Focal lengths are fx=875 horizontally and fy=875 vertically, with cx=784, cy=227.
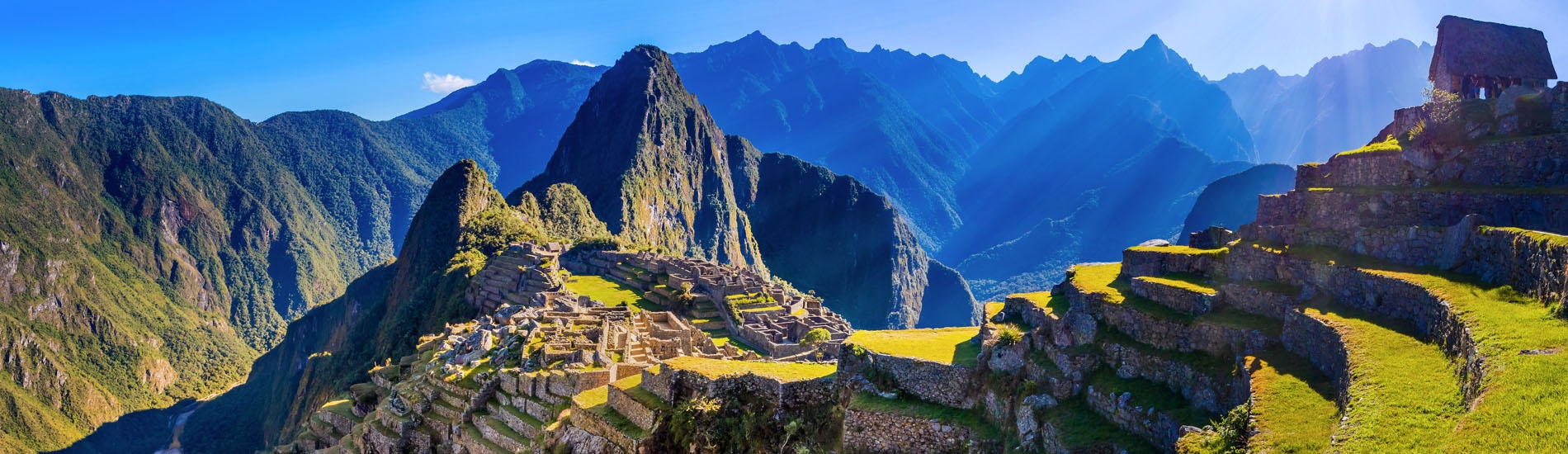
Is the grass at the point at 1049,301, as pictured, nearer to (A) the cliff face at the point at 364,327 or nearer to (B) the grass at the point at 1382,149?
(B) the grass at the point at 1382,149

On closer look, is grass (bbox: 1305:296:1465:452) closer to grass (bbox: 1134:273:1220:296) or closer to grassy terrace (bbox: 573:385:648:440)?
grass (bbox: 1134:273:1220:296)

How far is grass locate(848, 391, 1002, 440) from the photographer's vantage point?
13782 mm

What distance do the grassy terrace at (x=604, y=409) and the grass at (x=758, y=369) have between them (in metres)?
1.46

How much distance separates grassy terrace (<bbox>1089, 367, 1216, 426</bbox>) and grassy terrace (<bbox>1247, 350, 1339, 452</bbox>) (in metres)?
0.90

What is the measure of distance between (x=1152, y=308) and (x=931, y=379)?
12.2 feet

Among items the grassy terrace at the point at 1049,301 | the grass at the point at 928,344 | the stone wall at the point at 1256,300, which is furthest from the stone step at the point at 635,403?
the stone wall at the point at 1256,300

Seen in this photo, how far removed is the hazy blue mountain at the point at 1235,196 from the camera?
125688mm

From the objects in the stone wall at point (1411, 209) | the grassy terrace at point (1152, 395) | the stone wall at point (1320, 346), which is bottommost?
the grassy terrace at point (1152, 395)

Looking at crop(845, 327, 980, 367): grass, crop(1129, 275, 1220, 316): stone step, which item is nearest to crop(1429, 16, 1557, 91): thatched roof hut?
crop(1129, 275, 1220, 316): stone step

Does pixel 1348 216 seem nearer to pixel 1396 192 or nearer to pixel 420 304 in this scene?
pixel 1396 192

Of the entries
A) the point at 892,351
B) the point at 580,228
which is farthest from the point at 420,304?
the point at 892,351

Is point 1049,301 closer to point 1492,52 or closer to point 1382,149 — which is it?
point 1382,149

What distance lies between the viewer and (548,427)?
20.8m

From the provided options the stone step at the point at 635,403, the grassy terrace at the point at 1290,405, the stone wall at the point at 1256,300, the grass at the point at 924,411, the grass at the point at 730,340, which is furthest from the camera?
the grass at the point at 730,340
